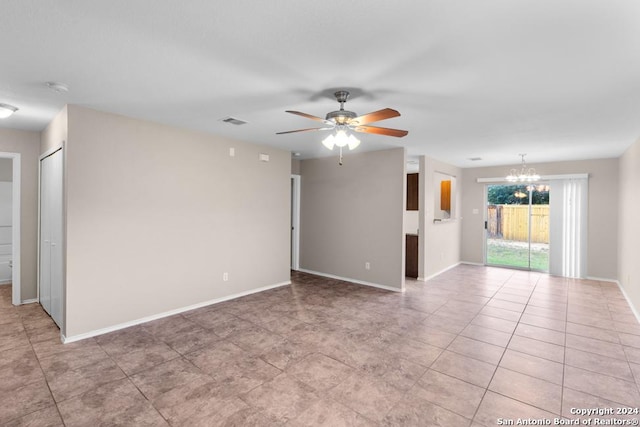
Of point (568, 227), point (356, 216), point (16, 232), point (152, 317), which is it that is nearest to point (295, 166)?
point (356, 216)

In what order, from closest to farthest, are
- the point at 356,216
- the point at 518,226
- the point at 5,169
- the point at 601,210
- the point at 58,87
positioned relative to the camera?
1. the point at 58,87
2. the point at 5,169
3. the point at 356,216
4. the point at 601,210
5. the point at 518,226

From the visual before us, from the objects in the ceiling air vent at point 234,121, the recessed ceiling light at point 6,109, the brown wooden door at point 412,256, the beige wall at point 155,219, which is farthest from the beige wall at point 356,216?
the recessed ceiling light at point 6,109

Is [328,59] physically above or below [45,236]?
above

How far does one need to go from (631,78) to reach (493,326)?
8.96 ft

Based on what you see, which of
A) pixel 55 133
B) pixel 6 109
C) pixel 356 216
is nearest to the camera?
pixel 6 109

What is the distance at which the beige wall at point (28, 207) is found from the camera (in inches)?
168

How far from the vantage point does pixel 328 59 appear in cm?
207

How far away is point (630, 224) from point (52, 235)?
7730mm

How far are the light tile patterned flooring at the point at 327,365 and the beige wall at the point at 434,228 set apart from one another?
1.62 meters

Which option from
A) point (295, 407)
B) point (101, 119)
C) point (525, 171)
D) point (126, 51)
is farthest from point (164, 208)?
point (525, 171)

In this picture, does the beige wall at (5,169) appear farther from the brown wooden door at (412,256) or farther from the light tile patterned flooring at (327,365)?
the brown wooden door at (412,256)

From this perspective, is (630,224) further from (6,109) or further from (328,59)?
(6,109)

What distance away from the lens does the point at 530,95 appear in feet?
8.85

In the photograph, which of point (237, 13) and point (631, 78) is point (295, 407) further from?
point (631, 78)
